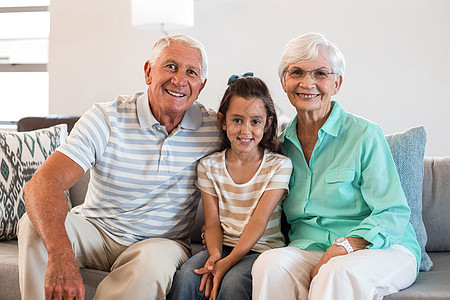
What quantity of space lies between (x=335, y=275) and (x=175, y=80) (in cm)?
87

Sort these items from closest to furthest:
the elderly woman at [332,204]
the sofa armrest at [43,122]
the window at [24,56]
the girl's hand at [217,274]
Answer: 1. the elderly woman at [332,204]
2. the girl's hand at [217,274]
3. the sofa armrest at [43,122]
4. the window at [24,56]

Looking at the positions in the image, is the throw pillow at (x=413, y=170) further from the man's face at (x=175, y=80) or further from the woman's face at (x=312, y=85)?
the man's face at (x=175, y=80)

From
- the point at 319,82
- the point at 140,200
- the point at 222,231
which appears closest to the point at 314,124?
the point at 319,82

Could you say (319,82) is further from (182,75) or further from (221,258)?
(221,258)

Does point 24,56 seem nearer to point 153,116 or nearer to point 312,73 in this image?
point 153,116

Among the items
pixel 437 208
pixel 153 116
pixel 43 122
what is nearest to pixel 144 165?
pixel 153 116

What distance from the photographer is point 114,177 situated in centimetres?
195

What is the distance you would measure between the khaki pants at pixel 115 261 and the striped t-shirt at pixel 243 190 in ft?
0.64

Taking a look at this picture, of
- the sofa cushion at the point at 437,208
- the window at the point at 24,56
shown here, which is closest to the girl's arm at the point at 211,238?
the sofa cushion at the point at 437,208

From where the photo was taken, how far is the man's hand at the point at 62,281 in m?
1.52

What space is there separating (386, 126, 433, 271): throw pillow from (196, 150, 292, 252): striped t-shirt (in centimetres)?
41

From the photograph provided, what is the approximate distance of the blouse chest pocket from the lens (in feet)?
5.95

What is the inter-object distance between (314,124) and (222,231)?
0.48m

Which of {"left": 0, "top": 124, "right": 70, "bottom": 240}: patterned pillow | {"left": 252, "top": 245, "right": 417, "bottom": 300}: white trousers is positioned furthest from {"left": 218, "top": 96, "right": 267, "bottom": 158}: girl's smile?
{"left": 0, "top": 124, "right": 70, "bottom": 240}: patterned pillow
